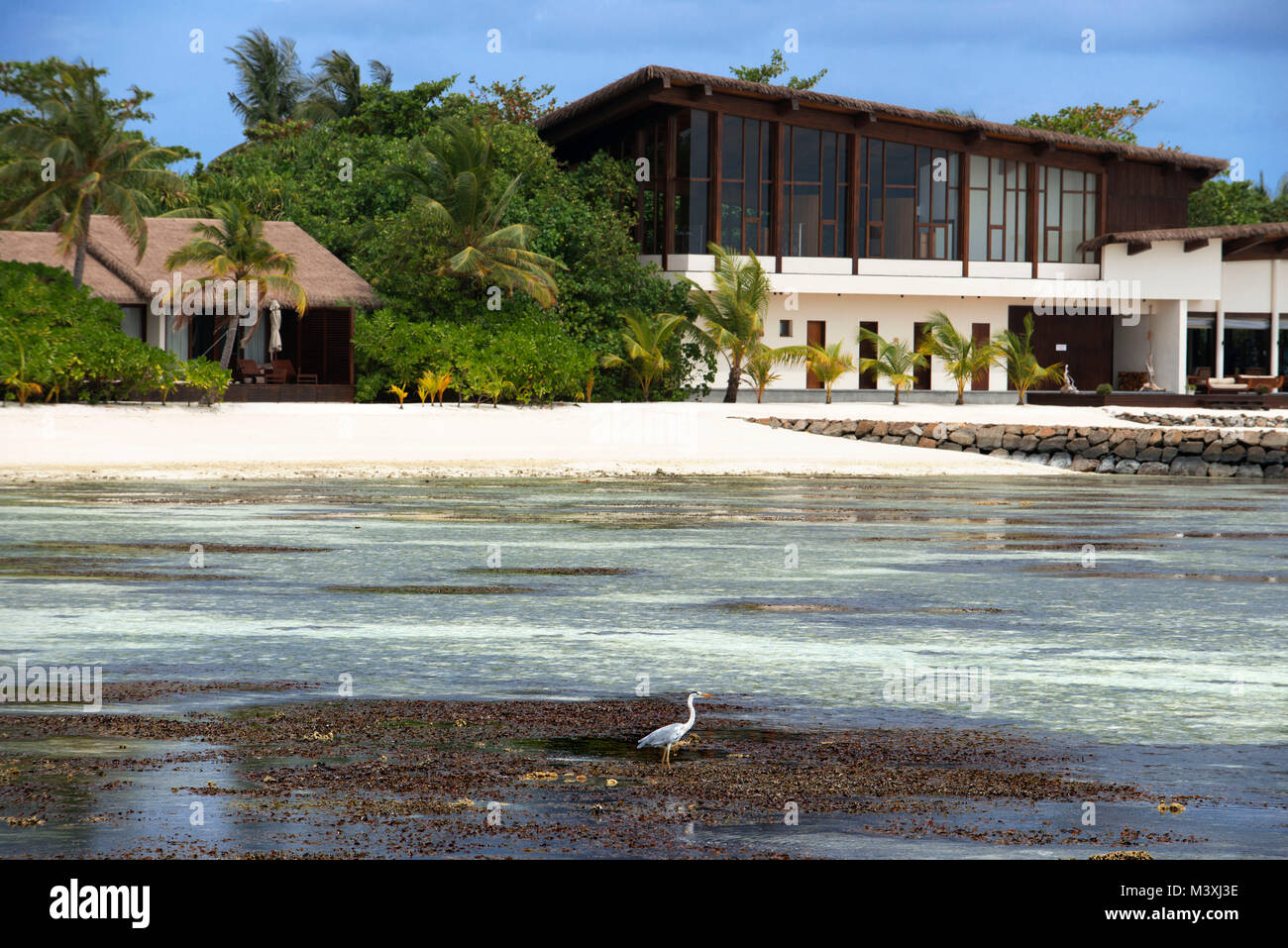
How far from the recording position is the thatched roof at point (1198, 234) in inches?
2051

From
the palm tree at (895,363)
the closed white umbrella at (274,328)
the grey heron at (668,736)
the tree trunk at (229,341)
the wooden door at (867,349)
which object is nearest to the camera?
the grey heron at (668,736)

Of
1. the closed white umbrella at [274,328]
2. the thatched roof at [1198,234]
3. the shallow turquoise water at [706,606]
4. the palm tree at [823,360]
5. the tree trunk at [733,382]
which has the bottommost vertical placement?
the shallow turquoise water at [706,606]

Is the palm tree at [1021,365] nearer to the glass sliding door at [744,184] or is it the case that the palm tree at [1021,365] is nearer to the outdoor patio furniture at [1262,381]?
the glass sliding door at [744,184]

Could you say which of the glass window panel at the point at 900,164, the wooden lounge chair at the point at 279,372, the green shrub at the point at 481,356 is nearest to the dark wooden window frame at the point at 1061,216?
the glass window panel at the point at 900,164

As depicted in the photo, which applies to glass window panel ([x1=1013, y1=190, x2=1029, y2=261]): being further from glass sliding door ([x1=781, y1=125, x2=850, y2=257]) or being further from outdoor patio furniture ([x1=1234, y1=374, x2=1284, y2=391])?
outdoor patio furniture ([x1=1234, y1=374, x2=1284, y2=391])

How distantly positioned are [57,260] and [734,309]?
17.4 m

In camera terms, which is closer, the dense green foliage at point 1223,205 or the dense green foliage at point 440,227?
the dense green foliage at point 440,227

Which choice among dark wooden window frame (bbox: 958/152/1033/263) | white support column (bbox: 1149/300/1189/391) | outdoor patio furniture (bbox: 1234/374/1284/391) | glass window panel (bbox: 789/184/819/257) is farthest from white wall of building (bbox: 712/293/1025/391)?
outdoor patio furniture (bbox: 1234/374/1284/391)

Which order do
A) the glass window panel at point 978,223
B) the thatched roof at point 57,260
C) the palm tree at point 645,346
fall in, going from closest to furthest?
the thatched roof at point 57,260
the palm tree at point 645,346
the glass window panel at point 978,223

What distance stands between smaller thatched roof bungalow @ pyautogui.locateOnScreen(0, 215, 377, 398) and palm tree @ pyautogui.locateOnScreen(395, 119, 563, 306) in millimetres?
3428

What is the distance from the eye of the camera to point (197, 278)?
40656 millimetres

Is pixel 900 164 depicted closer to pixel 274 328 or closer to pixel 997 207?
pixel 997 207

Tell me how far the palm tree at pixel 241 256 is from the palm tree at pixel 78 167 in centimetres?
258

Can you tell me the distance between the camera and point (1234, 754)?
274 inches
